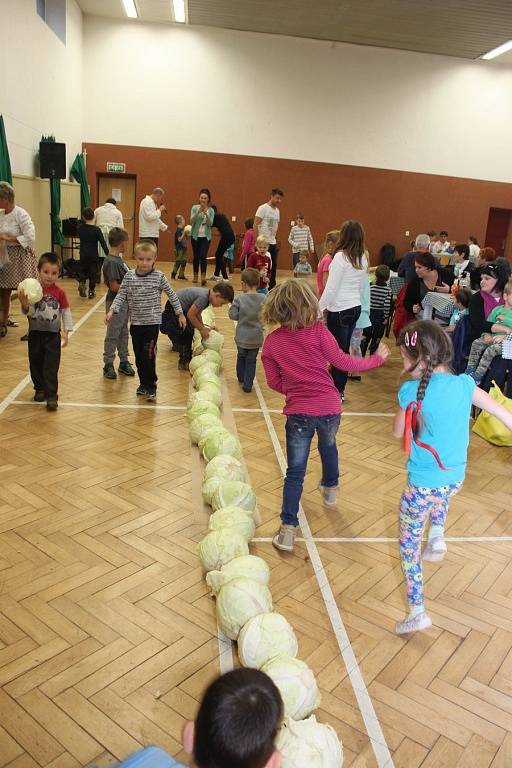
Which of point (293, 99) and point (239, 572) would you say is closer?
point (239, 572)

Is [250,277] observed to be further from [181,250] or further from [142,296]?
[181,250]

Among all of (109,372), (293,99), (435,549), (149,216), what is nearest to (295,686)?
(435,549)

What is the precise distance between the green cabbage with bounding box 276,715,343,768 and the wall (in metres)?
16.6

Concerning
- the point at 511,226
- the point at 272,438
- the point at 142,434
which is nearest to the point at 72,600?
the point at 142,434

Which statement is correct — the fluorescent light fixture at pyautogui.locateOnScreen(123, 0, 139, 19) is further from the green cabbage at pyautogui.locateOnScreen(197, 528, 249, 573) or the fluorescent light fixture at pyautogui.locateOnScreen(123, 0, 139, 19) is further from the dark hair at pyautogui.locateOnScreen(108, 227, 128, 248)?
the green cabbage at pyautogui.locateOnScreen(197, 528, 249, 573)

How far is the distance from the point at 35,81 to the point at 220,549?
38.5 ft

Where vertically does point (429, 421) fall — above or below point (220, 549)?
above

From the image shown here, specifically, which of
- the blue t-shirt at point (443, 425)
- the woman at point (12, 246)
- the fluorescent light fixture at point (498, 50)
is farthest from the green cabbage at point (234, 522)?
the fluorescent light fixture at point (498, 50)

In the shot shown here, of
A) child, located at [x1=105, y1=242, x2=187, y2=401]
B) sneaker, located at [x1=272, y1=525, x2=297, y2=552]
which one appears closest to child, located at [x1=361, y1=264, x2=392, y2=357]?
child, located at [x1=105, y1=242, x2=187, y2=401]

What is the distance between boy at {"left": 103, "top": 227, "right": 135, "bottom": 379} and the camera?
20.0 feet

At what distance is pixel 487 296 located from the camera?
6.07 m

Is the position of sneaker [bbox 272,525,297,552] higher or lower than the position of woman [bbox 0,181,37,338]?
lower

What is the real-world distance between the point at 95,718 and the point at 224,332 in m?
7.15

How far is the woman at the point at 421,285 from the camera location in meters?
6.61
